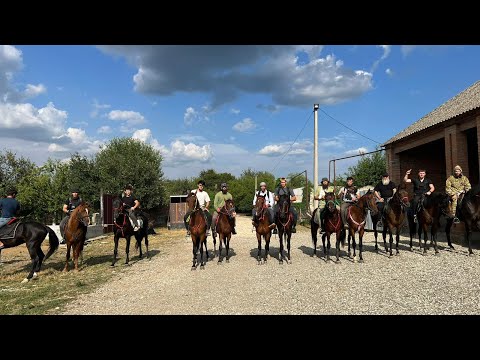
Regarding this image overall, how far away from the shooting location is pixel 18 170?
31984 millimetres

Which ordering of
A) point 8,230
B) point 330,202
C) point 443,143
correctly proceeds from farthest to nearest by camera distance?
point 443,143 < point 330,202 < point 8,230

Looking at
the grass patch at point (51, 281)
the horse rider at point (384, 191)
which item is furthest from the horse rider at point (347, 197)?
the grass patch at point (51, 281)

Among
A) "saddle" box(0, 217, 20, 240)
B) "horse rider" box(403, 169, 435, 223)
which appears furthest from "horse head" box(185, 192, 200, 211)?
"horse rider" box(403, 169, 435, 223)

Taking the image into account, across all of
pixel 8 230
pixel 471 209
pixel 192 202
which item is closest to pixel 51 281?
pixel 8 230

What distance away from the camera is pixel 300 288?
7.34m

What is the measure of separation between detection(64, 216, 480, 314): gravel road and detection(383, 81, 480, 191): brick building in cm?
604

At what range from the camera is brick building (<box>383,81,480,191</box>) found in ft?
48.3

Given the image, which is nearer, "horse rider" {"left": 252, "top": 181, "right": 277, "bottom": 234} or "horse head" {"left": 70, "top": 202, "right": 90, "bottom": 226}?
"horse head" {"left": 70, "top": 202, "right": 90, "bottom": 226}

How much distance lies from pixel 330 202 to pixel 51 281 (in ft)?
27.7

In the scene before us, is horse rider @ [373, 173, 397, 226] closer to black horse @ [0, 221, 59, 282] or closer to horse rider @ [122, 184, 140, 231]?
horse rider @ [122, 184, 140, 231]

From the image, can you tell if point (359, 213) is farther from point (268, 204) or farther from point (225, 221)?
point (225, 221)

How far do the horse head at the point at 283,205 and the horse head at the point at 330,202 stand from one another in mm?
1238
